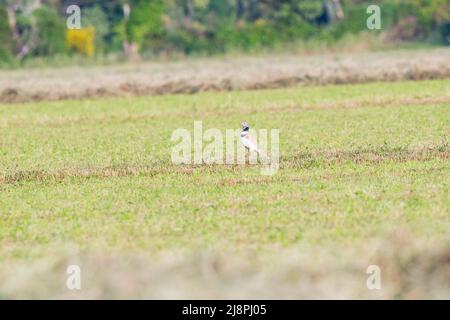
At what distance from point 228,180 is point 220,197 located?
63.0 inches

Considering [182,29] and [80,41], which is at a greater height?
[182,29]

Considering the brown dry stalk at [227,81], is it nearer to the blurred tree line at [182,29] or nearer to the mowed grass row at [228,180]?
the mowed grass row at [228,180]

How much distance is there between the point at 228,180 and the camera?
19781 millimetres

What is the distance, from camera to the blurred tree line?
73438 mm

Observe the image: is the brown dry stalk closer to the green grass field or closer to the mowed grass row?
the mowed grass row

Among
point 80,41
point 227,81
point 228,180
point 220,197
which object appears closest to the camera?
point 220,197

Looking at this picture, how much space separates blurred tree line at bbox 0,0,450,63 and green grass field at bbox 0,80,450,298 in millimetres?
40335

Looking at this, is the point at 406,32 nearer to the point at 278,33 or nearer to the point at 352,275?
the point at 278,33

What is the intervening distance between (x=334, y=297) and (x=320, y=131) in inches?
607

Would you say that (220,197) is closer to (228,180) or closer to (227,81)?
(228,180)

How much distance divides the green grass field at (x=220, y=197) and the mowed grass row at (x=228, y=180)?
0.04 metres

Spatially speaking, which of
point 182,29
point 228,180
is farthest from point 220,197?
point 182,29
